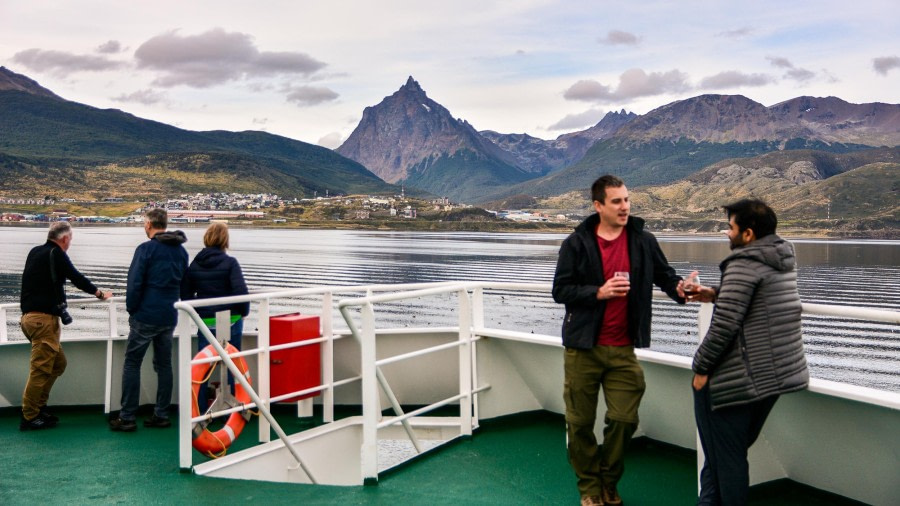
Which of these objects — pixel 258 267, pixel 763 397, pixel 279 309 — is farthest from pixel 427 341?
pixel 258 267

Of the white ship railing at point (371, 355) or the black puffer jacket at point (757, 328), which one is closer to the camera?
the black puffer jacket at point (757, 328)

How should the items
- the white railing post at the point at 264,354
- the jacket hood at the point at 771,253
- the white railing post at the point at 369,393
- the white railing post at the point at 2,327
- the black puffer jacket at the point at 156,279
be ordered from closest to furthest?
the jacket hood at the point at 771,253, the white railing post at the point at 369,393, the white railing post at the point at 264,354, the black puffer jacket at the point at 156,279, the white railing post at the point at 2,327

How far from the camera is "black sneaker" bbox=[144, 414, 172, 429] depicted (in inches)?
249

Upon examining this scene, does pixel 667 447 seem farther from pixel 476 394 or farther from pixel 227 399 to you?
pixel 227 399

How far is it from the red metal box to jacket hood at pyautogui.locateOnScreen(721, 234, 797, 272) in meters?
3.73

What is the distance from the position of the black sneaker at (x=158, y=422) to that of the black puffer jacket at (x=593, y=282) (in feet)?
13.0

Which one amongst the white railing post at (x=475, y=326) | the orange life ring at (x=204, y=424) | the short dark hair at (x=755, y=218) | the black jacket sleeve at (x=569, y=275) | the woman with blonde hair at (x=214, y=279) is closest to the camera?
the short dark hair at (x=755, y=218)

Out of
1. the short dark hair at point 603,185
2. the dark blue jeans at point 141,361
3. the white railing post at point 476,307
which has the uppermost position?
the short dark hair at point 603,185

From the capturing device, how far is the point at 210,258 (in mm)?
6277

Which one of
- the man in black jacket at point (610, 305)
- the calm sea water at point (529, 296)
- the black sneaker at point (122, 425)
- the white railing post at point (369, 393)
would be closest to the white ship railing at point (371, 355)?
the white railing post at point (369, 393)

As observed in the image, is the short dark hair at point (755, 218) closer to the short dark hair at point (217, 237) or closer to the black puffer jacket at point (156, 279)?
the short dark hair at point (217, 237)

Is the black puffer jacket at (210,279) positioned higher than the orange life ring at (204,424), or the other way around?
the black puffer jacket at (210,279)

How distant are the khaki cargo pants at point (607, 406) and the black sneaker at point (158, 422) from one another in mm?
3793

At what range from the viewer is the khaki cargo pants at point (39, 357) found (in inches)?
248
